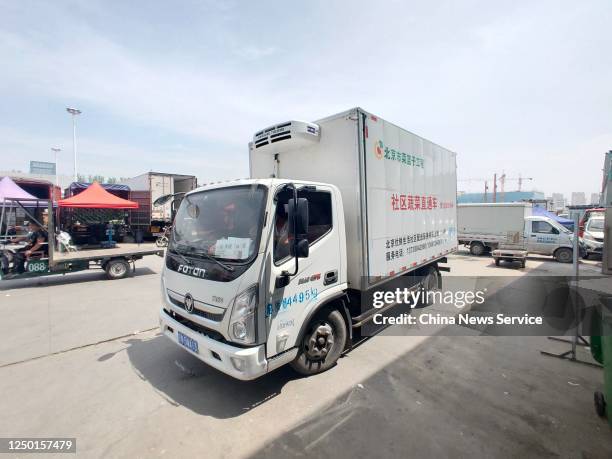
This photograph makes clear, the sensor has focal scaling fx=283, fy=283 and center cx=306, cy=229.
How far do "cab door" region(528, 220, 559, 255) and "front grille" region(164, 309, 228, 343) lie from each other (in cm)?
1537

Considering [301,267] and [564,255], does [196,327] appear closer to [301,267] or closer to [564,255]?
[301,267]

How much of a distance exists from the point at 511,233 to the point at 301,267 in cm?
1413

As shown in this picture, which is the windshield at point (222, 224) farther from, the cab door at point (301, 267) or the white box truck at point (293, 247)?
the cab door at point (301, 267)

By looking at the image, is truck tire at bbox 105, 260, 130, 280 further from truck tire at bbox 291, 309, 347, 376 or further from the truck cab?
truck tire at bbox 291, 309, 347, 376

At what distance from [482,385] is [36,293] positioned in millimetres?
10387

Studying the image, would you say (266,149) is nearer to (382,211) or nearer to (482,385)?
(382,211)

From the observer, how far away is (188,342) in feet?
10.5

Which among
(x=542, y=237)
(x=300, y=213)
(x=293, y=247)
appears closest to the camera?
(x=300, y=213)

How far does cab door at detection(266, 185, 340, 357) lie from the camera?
9.71 feet

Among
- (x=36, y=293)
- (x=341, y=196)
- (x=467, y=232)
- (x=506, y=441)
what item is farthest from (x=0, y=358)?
(x=467, y=232)

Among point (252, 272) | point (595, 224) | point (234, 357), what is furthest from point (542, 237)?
point (234, 357)

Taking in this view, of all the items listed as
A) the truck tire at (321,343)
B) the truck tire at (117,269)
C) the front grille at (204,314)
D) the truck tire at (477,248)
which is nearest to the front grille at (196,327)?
the front grille at (204,314)

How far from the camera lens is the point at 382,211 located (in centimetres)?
429

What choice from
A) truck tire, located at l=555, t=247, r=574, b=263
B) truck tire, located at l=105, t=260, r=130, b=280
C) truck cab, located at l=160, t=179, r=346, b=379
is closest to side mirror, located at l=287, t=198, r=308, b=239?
truck cab, located at l=160, t=179, r=346, b=379
